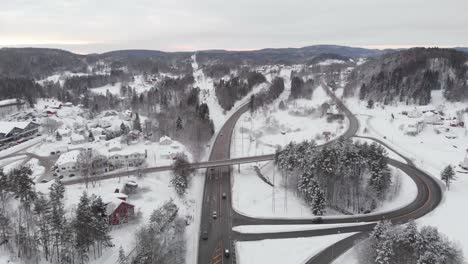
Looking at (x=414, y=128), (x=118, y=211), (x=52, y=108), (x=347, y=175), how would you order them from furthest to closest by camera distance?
(x=52, y=108) → (x=414, y=128) → (x=347, y=175) → (x=118, y=211)

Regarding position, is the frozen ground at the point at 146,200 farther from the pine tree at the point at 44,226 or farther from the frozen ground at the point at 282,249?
the frozen ground at the point at 282,249

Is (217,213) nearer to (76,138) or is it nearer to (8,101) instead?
(76,138)

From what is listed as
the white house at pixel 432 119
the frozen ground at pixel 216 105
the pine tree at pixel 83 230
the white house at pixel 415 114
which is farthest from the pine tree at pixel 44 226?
the white house at pixel 415 114

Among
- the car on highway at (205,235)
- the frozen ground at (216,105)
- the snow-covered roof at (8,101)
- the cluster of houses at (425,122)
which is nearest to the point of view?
the car on highway at (205,235)

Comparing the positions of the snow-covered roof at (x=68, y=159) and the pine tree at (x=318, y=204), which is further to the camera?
the snow-covered roof at (x=68, y=159)

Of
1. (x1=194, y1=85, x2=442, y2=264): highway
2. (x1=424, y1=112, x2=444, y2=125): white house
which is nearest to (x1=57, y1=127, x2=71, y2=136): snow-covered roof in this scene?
(x1=194, y1=85, x2=442, y2=264): highway

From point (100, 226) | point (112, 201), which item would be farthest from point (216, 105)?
point (100, 226)
